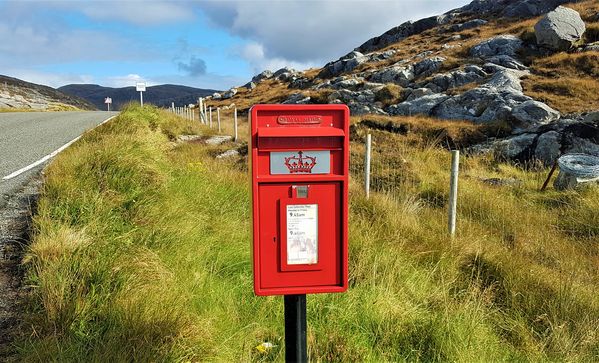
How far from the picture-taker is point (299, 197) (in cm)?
191

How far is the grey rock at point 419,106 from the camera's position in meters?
21.0

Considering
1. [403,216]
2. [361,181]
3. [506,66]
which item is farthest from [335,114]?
[506,66]

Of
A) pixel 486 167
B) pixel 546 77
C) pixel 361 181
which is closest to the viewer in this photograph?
pixel 361 181

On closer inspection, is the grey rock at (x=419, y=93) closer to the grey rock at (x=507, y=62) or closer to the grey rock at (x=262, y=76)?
the grey rock at (x=507, y=62)

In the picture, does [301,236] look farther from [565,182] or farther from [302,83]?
[302,83]

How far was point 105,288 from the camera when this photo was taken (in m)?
2.70

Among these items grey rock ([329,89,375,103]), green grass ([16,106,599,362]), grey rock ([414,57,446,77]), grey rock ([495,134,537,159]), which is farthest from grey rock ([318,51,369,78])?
green grass ([16,106,599,362])

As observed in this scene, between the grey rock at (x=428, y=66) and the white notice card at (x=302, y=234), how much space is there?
94.8 feet

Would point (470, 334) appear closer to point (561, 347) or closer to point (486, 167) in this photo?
point (561, 347)

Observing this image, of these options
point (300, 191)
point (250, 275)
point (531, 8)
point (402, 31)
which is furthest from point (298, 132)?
point (402, 31)

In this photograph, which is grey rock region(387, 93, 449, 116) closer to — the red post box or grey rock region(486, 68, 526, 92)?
grey rock region(486, 68, 526, 92)

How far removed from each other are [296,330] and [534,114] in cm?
1659

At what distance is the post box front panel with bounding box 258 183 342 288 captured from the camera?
6.26ft

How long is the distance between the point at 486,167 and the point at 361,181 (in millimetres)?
4583
